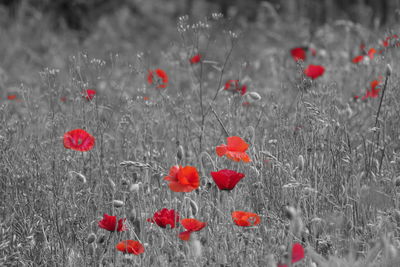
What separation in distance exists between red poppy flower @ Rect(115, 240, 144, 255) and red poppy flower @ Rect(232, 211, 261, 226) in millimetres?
294

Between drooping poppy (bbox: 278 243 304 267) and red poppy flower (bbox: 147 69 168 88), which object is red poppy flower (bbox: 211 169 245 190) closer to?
drooping poppy (bbox: 278 243 304 267)

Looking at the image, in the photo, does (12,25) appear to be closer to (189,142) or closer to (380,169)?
(189,142)

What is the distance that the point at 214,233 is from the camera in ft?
A: 5.95

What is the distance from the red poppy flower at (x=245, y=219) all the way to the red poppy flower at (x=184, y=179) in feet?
0.50

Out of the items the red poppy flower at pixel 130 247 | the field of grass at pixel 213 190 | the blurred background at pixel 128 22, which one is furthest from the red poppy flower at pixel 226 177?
the blurred background at pixel 128 22

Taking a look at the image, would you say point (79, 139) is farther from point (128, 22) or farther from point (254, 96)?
point (128, 22)

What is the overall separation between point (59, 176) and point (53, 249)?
302 millimetres

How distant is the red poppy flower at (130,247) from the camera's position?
5.17 ft

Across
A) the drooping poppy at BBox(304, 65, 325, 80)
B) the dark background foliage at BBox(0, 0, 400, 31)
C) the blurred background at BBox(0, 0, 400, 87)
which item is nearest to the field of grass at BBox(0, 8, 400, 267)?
the drooping poppy at BBox(304, 65, 325, 80)

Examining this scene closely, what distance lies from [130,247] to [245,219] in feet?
1.15

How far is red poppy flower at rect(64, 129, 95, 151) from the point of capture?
201 centimetres

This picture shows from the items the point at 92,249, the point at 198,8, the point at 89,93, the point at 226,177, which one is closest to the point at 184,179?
the point at 226,177

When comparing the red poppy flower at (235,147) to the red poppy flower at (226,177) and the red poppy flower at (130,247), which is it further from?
the red poppy flower at (130,247)

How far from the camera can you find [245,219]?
163cm
